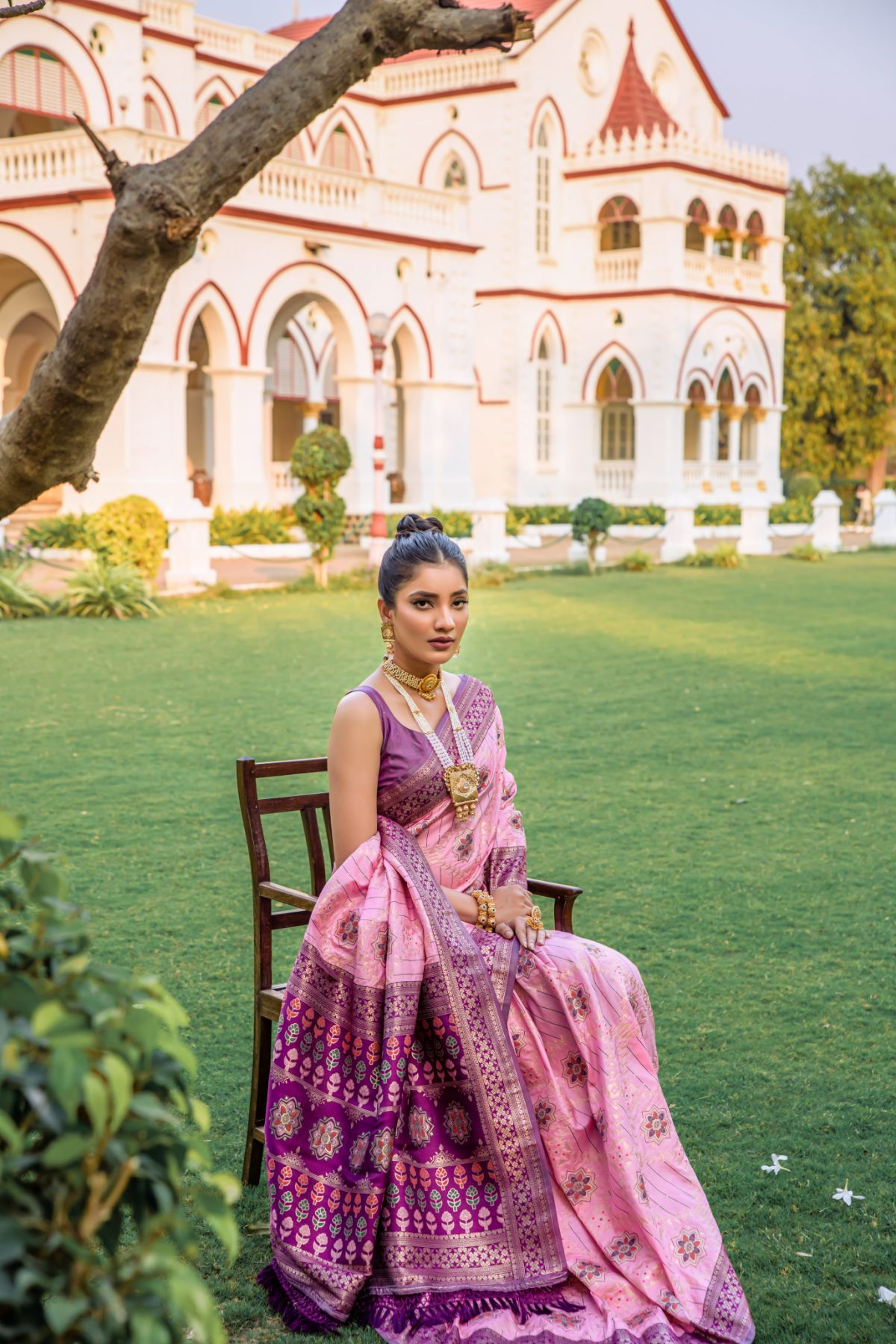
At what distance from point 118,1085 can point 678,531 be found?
75.8 feet

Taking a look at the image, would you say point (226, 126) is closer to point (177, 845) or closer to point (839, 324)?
point (177, 845)

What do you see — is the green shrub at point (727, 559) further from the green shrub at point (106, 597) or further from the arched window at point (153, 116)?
the arched window at point (153, 116)

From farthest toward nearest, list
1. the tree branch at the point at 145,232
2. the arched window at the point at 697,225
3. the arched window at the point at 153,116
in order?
the arched window at the point at 697,225 → the arched window at the point at 153,116 → the tree branch at the point at 145,232

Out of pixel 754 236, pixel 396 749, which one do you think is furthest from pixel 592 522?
pixel 396 749

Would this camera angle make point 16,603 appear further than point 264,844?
Yes

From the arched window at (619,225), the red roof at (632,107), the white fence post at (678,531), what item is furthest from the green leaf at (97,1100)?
the red roof at (632,107)

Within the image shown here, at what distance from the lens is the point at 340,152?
106 feet

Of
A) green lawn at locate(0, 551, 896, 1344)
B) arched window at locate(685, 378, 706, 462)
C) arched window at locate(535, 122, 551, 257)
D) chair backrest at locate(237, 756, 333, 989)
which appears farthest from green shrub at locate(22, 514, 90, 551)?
arched window at locate(685, 378, 706, 462)

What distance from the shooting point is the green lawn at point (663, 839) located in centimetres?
344

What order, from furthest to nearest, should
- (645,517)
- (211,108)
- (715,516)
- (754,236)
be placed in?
(754,236), (715,516), (211,108), (645,517)

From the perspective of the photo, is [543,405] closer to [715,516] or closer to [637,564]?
[715,516]

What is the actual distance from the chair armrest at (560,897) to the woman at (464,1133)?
0.85 feet

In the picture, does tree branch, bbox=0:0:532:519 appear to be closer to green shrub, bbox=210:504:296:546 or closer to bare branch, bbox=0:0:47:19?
bare branch, bbox=0:0:47:19

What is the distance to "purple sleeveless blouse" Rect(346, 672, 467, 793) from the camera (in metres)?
3.09
